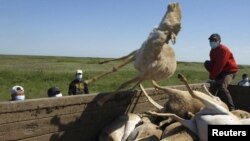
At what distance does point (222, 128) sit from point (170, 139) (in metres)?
0.51

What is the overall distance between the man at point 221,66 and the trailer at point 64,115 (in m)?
1.63

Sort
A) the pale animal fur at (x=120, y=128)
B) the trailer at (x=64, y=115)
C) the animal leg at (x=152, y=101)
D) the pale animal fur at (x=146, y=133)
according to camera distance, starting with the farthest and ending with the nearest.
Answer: the animal leg at (x=152, y=101) → the pale animal fur at (x=120, y=128) → the pale animal fur at (x=146, y=133) → the trailer at (x=64, y=115)

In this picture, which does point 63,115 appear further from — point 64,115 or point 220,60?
point 220,60

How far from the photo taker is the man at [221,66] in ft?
23.0

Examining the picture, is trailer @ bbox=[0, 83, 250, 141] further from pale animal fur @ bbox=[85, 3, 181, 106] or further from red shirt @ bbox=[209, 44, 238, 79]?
red shirt @ bbox=[209, 44, 238, 79]

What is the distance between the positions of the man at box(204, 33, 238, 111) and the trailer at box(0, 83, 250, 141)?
5.34 ft

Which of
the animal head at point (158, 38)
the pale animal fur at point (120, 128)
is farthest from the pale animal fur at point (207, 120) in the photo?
the animal head at point (158, 38)

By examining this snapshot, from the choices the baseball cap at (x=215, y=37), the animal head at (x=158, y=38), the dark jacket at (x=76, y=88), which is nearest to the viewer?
the animal head at (x=158, y=38)

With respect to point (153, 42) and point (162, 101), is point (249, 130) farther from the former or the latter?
point (162, 101)

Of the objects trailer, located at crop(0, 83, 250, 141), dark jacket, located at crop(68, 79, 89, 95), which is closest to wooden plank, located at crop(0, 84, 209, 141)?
trailer, located at crop(0, 83, 250, 141)

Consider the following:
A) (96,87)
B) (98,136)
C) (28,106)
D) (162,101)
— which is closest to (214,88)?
(162,101)

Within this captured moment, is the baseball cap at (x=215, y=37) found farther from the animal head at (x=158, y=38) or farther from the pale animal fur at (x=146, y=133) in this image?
the pale animal fur at (x=146, y=133)

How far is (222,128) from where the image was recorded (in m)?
4.25

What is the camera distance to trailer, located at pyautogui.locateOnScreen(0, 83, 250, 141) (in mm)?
4121
